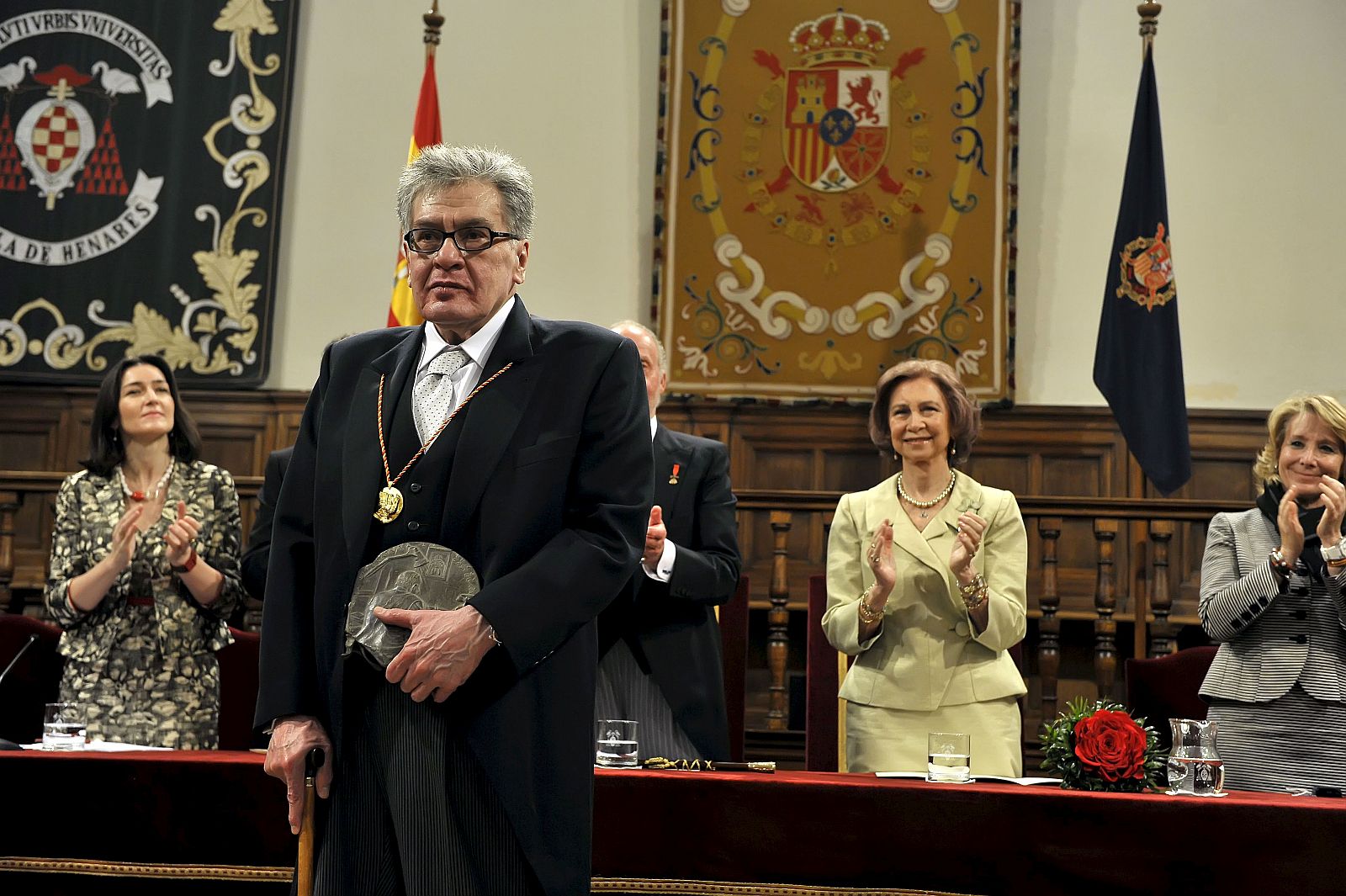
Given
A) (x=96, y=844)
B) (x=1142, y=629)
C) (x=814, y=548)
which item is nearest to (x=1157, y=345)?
(x=1142, y=629)

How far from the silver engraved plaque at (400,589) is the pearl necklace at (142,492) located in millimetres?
2031

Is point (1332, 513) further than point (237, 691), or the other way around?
point (237, 691)

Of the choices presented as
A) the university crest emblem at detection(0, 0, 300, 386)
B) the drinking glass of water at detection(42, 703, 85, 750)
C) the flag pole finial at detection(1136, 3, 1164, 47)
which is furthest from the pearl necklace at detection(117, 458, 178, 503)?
the flag pole finial at detection(1136, 3, 1164, 47)

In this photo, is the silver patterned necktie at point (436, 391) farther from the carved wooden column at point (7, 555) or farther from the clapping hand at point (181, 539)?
Result: the carved wooden column at point (7, 555)

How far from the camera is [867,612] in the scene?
9.71 feet

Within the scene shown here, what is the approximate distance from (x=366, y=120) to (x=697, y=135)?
1551 millimetres

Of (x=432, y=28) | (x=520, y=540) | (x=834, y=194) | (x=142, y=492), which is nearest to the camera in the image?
(x=520, y=540)

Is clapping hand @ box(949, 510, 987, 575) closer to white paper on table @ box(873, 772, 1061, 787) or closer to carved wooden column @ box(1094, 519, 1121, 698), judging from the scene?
white paper on table @ box(873, 772, 1061, 787)

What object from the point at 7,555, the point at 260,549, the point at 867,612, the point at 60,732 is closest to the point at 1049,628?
the point at 867,612

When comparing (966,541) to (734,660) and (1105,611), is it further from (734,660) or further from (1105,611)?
(1105,611)

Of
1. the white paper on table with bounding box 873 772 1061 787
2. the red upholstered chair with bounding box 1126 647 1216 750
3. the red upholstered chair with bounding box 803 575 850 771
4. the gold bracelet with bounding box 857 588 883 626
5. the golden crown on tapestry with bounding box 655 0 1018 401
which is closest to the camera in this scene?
the white paper on table with bounding box 873 772 1061 787

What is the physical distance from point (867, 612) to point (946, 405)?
0.60 m

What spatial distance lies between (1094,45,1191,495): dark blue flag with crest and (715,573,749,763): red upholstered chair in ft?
7.49

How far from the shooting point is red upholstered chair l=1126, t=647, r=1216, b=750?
3.56 m
